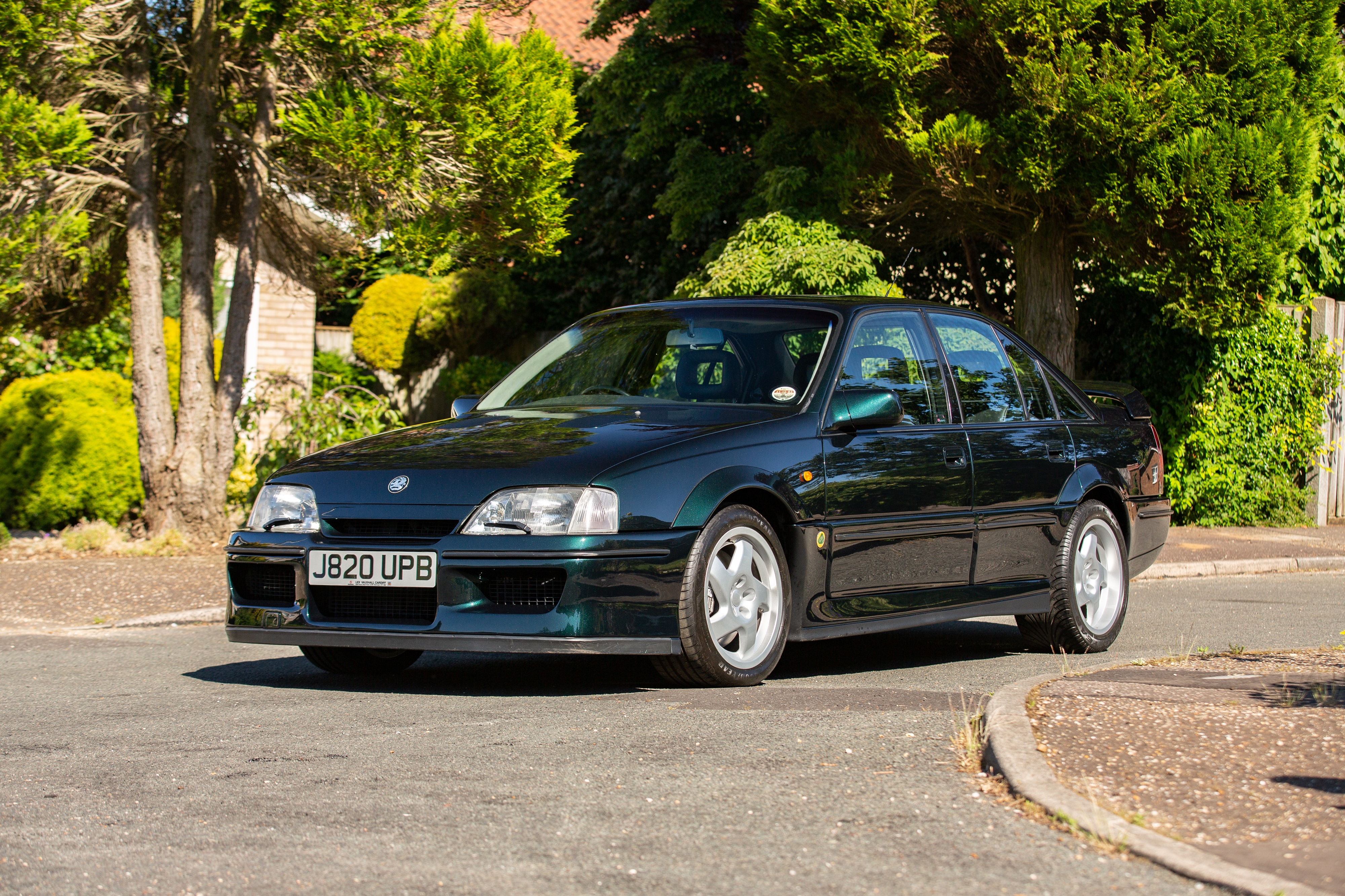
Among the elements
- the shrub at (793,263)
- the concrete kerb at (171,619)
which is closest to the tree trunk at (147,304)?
the concrete kerb at (171,619)

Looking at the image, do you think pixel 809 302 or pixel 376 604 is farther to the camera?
pixel 809 302

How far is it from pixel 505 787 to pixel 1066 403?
15.1 feet

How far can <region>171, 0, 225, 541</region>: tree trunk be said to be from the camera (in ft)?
38.6

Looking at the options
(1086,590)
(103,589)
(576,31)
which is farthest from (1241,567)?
(576,31)

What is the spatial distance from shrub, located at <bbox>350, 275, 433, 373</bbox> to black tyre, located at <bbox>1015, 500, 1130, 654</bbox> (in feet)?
46.5

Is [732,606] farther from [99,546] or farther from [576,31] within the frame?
[576,31]

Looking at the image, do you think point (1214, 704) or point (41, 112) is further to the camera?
point (41, 112)

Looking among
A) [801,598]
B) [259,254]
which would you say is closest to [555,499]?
[801,598]

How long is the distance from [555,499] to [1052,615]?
306cm

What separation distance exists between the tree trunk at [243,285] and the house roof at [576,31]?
5.30 m

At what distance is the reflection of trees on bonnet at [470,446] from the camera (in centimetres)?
577

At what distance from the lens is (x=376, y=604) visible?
5.74 metres

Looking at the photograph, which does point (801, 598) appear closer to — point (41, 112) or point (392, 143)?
point (392, 143)

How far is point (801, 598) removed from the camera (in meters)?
6.14
